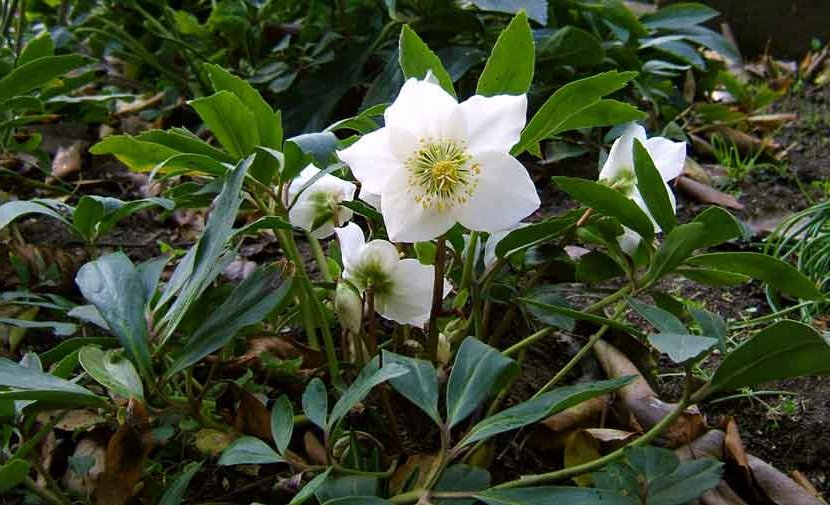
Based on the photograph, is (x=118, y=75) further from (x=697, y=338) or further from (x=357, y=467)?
(x=697, y=338)

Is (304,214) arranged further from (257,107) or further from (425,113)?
(425,113)

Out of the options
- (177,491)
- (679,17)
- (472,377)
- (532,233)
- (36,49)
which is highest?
(679,17)

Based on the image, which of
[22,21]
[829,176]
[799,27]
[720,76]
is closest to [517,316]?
[829,176]

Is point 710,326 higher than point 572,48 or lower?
lower

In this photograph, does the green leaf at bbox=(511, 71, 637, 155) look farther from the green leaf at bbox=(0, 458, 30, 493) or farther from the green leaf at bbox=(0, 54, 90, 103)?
the green leaf at bbox=(0, 54, 90, 103)

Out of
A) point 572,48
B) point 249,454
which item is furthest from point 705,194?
point 249,454

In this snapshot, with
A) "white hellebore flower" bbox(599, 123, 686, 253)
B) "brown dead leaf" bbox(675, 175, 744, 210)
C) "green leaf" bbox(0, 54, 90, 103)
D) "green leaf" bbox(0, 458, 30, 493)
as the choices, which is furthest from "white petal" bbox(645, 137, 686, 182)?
A: "brown dead leaf" bbox(675, 175, 744, 210)
